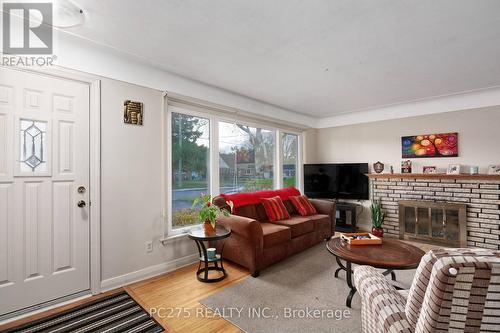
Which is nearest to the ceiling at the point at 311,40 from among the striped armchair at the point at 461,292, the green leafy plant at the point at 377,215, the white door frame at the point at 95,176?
the white door frame at the point at 95,176

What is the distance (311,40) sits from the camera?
7.34 ft

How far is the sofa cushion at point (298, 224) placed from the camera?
335 centimetres

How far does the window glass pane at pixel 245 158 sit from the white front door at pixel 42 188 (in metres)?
1.95

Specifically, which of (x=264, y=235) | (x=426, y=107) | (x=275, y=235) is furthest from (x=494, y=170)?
(x=264, y=235)

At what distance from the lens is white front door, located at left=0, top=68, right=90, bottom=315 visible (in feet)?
6.53

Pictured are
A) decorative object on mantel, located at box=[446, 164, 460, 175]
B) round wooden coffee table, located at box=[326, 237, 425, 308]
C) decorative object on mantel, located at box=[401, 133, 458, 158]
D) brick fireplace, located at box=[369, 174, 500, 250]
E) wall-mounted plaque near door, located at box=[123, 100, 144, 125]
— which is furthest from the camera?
decorative object on mantel, located at box=[401, 133, 458, 158]

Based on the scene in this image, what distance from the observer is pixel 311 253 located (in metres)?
3.49

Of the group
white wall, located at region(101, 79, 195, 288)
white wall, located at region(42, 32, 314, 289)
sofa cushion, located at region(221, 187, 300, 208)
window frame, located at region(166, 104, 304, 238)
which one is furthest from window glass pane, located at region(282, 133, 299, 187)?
white wall, located at region(101, 79, 195, 288)

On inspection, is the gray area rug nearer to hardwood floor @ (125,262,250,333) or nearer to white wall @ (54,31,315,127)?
hardwood floor @ (125,262,250,333)

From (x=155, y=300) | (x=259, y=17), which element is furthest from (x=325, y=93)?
(x=155, y=300)

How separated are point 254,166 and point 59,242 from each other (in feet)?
9.88

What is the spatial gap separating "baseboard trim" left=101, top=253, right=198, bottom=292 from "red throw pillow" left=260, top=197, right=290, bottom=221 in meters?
1.22

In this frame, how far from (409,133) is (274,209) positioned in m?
2.93

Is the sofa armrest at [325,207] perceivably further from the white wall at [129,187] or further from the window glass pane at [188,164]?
the white wall at [129,187]
